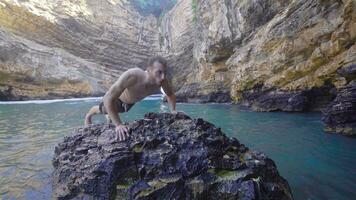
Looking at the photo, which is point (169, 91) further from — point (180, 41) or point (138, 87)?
point (180, 41)

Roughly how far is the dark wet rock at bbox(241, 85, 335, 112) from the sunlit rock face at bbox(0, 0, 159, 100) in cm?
2107

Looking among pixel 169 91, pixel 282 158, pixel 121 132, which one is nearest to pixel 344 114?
pixel 282 158

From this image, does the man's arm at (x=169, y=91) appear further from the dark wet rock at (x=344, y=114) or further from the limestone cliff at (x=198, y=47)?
the limestone cliff at (x=198, y=47)

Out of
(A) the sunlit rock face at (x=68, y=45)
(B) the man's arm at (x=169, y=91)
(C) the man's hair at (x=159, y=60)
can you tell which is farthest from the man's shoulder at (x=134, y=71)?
(A) the sunlit rock face at (x=68, y=45)

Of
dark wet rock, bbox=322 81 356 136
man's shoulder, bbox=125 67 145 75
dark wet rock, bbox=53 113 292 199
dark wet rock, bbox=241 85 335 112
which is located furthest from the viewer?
dark wet rock, bbox=241 85 335 112

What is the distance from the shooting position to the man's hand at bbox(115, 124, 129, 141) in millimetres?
2985

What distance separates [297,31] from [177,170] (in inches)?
418

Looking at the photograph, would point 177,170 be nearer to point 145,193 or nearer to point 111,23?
point 145,193

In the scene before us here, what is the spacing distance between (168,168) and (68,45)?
32.0 metres

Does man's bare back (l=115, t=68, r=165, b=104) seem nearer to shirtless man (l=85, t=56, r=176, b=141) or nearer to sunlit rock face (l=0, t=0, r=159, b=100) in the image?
shirtless man (l=85, t=56, r=176, b=141)

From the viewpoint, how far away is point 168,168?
8.59 ft

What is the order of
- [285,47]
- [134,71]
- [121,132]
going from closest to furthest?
1. [121,132]
2. [134,71]
3. [285,47]

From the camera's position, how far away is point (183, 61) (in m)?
31.6

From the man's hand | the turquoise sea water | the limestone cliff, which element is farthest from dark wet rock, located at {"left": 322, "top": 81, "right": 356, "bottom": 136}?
the man's hand
